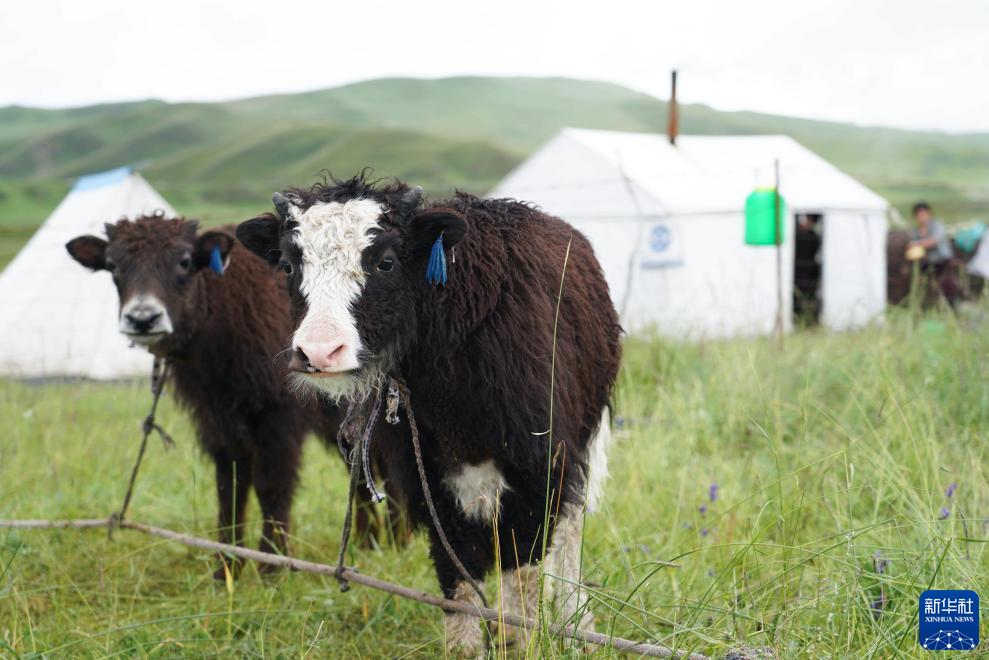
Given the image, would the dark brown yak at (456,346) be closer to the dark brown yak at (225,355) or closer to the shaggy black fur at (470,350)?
the shaggy black fur at (470,350)

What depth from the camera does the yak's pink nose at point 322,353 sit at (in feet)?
9.24

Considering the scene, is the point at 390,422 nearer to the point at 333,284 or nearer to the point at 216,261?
the point at 333,284

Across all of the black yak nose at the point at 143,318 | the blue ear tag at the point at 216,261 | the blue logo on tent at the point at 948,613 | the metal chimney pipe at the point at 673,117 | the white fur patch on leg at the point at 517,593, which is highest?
the metal chimney pipe at the point at 673,117

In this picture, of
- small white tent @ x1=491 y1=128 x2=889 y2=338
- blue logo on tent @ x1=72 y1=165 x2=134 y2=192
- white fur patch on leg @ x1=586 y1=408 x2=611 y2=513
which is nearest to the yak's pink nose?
white fur patch on leg @ x1=586 y1=408 x2=611 y2=513

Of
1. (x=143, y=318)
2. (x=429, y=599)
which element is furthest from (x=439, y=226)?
(x=143, y=318)

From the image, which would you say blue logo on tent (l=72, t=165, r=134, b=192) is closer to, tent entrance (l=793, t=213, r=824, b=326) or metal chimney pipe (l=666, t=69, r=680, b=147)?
metal chimney pipe (l=666, t=69, r=680, b=147)

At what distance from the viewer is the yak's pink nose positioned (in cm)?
282

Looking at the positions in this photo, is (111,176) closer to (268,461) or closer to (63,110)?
(268,461)

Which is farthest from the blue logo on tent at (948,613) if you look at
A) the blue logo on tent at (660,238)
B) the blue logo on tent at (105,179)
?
the blue logo on tent at (660,238)

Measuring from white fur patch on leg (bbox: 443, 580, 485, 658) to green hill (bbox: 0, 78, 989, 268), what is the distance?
73090 millimetres

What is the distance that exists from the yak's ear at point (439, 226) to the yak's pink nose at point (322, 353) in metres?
0.55

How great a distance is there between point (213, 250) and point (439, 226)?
8.09 feet

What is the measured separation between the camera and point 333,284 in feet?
9.79

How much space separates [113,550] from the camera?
513 centimetres
